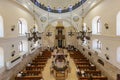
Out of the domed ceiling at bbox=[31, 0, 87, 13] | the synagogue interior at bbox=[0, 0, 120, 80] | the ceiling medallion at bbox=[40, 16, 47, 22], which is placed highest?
the domed ceiling at bbox=[31, 0, 87, 13]

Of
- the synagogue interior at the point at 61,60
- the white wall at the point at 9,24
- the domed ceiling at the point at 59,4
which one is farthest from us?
the domed ceiling at the point at 59,4

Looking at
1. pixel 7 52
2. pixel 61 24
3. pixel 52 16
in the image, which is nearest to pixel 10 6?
pixel 7 52

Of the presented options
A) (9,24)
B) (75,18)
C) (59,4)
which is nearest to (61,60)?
(9,24)

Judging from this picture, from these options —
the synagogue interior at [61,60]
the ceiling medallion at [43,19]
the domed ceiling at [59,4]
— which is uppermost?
the domed ceiling at [59,4]

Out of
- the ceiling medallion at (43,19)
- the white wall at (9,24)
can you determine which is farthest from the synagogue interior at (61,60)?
the ceiling medallion at (43,19)

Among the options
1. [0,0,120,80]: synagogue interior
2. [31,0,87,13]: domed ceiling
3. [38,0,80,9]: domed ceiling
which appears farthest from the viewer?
[38,0,80,9]: domed ceiling

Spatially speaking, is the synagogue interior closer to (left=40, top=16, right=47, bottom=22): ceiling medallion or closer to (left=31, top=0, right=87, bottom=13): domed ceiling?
(left=31, top=0, right=87, bottom=13): domed ceiling

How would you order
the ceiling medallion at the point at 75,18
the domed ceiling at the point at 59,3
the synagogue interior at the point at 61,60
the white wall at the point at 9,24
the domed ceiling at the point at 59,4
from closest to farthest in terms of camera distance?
the synagogue interior at the point at 61,60
the white wall at the point at 9,24
the ceiling medallion at the point at 75,18
the domed ceiling at the point at 59,4
the domed ceiling at the point at 59,3

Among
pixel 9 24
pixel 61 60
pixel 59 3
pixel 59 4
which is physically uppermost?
pixel 59 3

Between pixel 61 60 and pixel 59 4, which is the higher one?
pixel 59 4

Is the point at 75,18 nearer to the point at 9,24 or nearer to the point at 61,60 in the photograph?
the point at 61,60

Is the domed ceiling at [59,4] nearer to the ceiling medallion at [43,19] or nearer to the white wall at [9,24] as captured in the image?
the ceiling medallion at [43,19]

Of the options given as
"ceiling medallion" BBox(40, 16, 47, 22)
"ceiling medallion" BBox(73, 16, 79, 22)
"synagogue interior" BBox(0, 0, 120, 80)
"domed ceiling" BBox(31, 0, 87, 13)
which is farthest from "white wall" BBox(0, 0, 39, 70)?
"domed ceiling" BBox(31, 0, 87, 13)

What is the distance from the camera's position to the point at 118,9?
37.8ft
